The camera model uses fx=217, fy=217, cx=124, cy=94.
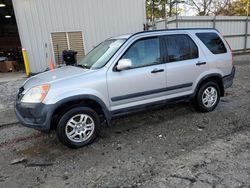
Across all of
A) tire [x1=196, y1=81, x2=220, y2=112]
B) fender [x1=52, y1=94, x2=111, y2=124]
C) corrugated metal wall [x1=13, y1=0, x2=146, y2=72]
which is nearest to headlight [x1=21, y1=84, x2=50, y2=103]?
fender [x1=52, y1=94, x2=111, y2=124]

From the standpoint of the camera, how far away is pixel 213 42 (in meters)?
4.82

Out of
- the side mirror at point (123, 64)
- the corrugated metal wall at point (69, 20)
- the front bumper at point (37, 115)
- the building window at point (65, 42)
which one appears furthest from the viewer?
the building window at point (65, 42)

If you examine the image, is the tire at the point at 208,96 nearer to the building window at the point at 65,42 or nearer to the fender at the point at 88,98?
the fender at the point at 88,98

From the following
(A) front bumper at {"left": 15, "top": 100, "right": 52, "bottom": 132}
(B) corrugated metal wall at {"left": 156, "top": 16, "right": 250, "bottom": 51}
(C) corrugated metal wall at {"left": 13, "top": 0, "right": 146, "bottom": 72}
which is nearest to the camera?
(A) front bumper at {"left": 15, "top": 100, "right": 52, "bottom": 132}

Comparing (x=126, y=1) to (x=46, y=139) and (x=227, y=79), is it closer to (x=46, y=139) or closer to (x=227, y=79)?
(x=227, y=79)

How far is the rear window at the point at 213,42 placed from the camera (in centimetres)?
469

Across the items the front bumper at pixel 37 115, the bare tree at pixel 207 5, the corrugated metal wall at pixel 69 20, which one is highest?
the bare tree at pixel 207 5

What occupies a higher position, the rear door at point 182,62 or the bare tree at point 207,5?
the bare tree at point 207,5

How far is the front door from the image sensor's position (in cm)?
374

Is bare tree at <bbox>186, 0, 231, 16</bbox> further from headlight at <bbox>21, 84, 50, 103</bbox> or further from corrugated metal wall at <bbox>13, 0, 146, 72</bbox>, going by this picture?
headlight at <bbox>21, 84, 50, 103</bbox>

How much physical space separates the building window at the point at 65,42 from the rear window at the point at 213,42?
7852 mm

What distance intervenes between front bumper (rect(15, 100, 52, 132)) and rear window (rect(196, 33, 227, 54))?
3.42m

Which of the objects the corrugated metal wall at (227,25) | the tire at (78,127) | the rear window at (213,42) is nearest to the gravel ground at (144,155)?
the tire at (78,127)

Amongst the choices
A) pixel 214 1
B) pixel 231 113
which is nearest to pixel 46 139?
pixel 231 113
